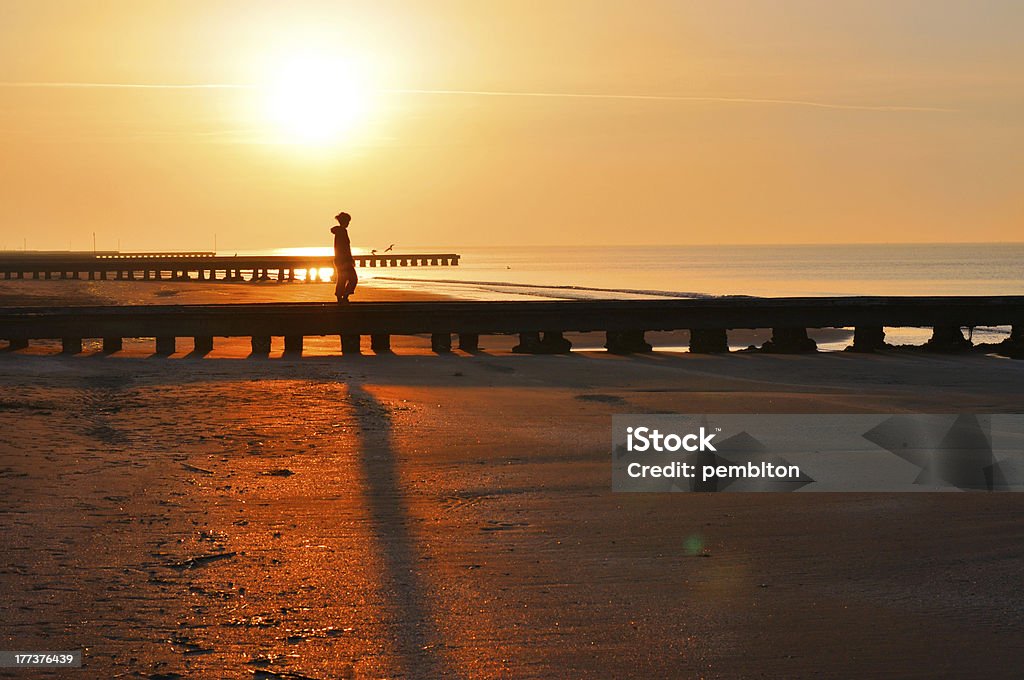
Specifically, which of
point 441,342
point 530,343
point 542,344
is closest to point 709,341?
point 542,344

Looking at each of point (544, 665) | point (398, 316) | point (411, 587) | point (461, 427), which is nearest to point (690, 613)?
point (544, 665)

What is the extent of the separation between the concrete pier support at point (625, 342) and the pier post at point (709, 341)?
0.91m

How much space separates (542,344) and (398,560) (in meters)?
14.3

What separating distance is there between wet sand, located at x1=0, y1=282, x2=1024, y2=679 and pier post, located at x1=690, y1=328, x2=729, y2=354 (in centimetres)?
964

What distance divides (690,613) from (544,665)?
96cm

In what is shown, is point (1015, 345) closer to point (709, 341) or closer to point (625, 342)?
point (709, 341)

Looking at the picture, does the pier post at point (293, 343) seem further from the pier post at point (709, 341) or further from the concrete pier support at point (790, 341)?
the concrete pier support at point (790, 341)

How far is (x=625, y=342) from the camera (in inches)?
833

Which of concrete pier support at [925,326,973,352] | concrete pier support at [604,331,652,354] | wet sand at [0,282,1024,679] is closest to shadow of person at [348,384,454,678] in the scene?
wet sand at [0,282,1024,679]

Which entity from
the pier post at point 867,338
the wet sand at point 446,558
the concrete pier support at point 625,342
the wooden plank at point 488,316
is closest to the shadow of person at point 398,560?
the wet sand at point 446,558

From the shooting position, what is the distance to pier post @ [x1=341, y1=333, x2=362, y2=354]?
2005 cm

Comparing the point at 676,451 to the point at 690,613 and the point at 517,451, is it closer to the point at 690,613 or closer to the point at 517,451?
the point at 517,451

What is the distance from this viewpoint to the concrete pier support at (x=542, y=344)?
20.7 metres

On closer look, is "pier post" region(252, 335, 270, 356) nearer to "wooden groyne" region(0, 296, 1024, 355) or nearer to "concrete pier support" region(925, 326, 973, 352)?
"wooden groyne" region(0, 296, 1024, 355)
